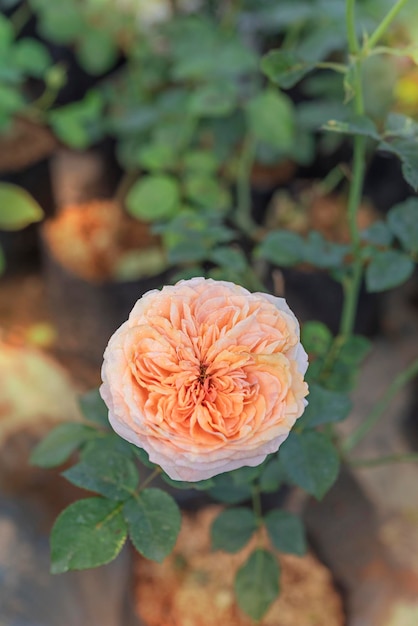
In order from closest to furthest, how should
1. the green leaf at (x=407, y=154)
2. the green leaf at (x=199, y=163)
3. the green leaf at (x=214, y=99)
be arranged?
1. the green leaf at (x=407, y=154)
2. the green leaf at (x=214, y=99)
3. the green leaf at (x=199, y=163)

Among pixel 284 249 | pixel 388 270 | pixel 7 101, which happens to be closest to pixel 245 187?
pixel 7 101

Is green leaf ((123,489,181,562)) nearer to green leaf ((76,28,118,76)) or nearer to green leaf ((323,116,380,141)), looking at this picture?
green leaf ((323,116,380,141))

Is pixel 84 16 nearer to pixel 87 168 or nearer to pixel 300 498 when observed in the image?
pixel 87 168

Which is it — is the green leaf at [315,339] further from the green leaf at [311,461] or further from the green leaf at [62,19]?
the green leaf at [62,19]

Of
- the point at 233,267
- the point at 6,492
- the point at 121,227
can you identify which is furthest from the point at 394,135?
the point at 121,227

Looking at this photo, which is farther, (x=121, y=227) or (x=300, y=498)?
(x=121, y=227)

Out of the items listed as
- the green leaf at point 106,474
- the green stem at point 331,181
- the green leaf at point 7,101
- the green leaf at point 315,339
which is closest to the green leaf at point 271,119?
the green stem at point 331,181

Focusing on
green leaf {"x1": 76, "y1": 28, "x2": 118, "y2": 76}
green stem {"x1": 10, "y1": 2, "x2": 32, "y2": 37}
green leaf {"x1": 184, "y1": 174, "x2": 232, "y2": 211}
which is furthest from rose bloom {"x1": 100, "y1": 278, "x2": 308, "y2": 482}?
green stem {"x1": 10, "y1": 2, "x2": 32, "y2": 37}
